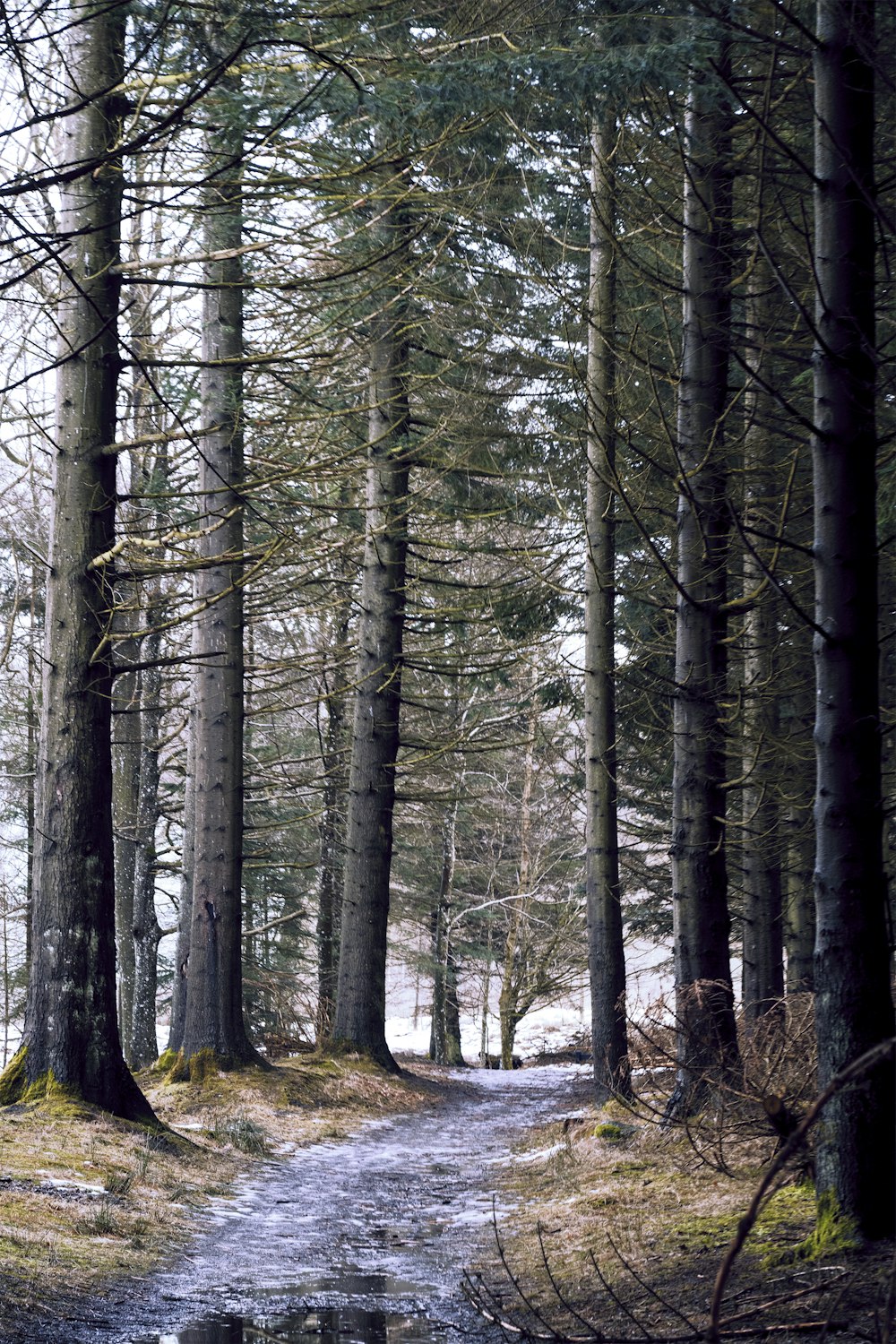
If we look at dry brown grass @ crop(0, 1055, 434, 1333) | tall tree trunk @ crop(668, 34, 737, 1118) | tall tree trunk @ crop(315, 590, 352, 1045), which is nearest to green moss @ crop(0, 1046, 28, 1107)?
dry brown grass @ crop(0, 1055, 434, 1333)

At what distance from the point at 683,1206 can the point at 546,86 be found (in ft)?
23.1

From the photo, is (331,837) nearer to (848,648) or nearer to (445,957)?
(445,957)

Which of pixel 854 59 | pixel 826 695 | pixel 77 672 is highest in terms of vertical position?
pixel 854 59

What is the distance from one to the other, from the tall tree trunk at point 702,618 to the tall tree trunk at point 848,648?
3.38 metres

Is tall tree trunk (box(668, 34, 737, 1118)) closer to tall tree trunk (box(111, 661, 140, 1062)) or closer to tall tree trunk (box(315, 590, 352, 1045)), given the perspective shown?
tall tree trunk (box(315, 590, 352, 1045))

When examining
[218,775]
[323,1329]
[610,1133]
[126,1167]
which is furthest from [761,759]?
[323,1329]

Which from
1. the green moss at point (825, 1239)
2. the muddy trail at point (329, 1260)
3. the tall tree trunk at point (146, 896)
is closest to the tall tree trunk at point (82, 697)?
the muddy trail at point (329, 1260)

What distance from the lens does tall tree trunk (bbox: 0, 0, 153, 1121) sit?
8.39m

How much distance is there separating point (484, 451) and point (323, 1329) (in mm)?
11226

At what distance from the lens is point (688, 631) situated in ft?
28.8

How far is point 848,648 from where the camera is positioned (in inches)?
181

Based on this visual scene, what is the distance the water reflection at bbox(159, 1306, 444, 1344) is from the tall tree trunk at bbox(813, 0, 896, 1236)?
1.80m

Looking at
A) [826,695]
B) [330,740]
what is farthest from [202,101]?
[330,740]

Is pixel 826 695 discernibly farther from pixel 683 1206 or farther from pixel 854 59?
pixel 683 1206
